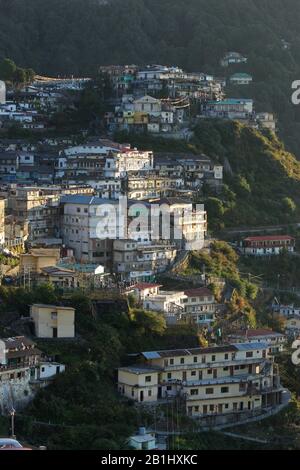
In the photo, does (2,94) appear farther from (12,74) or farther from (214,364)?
(214,364)

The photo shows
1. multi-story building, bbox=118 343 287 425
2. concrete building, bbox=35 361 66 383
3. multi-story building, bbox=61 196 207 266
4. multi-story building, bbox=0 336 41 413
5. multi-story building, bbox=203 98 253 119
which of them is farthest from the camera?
multi-story building, bbox=203 98 253 119

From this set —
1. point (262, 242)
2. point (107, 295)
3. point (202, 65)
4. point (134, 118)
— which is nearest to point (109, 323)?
point (107, 295)

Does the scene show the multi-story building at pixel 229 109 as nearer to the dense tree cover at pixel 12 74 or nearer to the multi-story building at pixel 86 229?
the dense tree cover at pixel 12 74

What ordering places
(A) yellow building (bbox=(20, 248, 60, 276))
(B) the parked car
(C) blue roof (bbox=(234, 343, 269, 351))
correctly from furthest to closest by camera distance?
1. (A) yellow building (bbox=(20, 248, 60, 276))
2. (C) blue roof (bbox=(234, 343, 269, 351))
3. (B) the parked car

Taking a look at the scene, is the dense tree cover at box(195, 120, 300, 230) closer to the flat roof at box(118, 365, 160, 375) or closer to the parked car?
the flat roof at box(118, 365, 160, 375)

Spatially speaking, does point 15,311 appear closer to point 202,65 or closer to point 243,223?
point 243,223

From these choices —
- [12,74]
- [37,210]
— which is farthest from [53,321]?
[12,74]

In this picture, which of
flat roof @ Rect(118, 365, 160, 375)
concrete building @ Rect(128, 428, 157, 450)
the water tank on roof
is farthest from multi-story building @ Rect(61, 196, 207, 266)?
the water tank on roof
